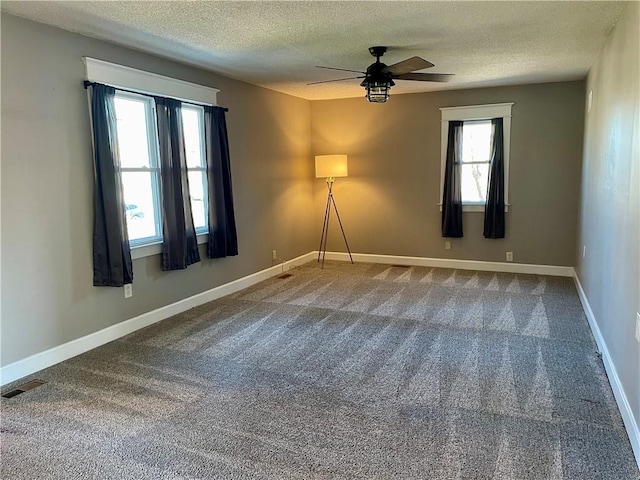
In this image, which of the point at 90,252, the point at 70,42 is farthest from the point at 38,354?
Answer: the point at 70,42

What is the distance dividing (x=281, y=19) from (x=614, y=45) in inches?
97.9

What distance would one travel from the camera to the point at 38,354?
327 centimetres

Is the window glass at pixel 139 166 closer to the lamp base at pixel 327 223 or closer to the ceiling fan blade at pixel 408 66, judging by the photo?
the ceiling fan blade at pixel 408 66

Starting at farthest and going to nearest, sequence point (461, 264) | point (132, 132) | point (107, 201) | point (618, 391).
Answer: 1. point (461, 264)
2. point (132, 132)
3. point (107, 201)
4. point (618, 391)

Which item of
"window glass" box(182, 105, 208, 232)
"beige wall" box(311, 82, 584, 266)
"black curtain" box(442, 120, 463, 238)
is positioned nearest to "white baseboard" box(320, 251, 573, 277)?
"beige wall" box(311, 82, 584, 266)

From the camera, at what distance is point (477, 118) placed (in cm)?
601

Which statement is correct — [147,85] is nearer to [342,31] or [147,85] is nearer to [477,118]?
[342,31]

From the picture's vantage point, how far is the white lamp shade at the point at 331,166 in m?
6.42

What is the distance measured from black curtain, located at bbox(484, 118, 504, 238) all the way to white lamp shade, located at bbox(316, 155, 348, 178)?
197 centimetres

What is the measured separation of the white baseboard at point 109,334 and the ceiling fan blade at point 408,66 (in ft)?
9.50

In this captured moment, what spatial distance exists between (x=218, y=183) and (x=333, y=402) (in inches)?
113

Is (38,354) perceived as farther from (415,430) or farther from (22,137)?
(415,430)

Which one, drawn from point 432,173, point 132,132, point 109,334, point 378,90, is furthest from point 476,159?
point 109,334

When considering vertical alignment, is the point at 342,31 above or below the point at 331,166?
above
